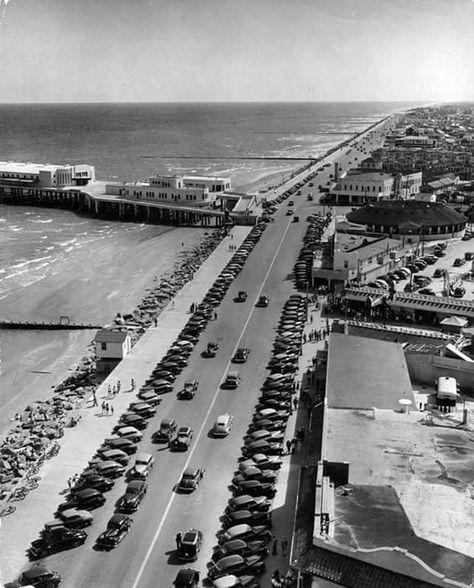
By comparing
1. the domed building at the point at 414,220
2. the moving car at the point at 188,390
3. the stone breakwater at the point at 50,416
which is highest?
the domed building at the point at 414,220

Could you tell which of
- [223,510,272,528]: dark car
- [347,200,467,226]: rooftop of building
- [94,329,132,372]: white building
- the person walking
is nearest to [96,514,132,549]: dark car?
the person walking

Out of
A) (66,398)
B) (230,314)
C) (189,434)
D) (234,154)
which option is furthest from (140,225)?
(234,154)

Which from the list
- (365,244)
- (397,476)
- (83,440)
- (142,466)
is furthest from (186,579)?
(365,244)

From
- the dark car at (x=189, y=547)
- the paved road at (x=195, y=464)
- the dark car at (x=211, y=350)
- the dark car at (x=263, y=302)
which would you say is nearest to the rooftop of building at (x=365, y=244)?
the dark car at (x=263, y=302)

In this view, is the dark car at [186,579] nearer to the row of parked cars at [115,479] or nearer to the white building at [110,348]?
the row of parked cars at [115,479]

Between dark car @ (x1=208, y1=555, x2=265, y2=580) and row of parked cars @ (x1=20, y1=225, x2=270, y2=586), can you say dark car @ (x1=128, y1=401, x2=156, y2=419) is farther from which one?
dark car @ (x1=208, y1=555, x2=265, y2=580)

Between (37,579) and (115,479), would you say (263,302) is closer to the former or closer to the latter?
(115,479)
